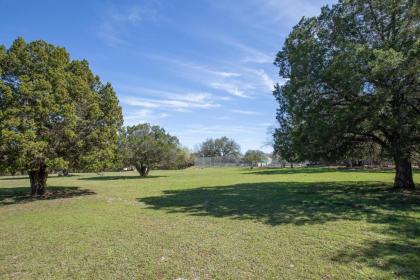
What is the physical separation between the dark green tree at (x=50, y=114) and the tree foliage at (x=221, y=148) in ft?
344

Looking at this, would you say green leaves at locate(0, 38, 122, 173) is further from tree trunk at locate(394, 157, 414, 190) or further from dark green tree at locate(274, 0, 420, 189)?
tree trunk at locate(394, 157, 414, 190)

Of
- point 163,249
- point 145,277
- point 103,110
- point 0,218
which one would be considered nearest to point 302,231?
point 163,249

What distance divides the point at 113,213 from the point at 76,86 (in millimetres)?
8155

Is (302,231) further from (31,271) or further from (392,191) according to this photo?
(392,191)

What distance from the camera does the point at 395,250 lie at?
558 centimetres

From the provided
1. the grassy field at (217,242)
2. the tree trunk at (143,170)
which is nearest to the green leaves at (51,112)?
the grassy field at (217,242)

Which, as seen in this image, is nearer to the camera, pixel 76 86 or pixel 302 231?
pixel 302 231

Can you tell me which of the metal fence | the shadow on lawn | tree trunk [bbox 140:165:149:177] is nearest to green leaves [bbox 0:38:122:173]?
the shadow on lawn

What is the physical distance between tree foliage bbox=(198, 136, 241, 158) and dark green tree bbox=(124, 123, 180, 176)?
271ft

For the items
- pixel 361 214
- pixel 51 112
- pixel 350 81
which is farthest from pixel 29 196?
pixel 350 81

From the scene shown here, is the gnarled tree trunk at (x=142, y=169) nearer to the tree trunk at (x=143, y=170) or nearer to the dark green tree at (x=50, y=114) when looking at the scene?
the tree trunk at (x=143, y=170)

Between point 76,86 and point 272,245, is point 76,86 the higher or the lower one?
the higher one

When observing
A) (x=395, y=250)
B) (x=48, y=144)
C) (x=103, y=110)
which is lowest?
(x=395, y=250)

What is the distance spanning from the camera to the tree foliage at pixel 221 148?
12138 centimetres
